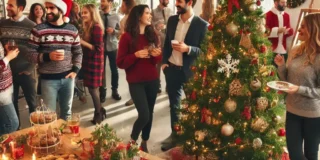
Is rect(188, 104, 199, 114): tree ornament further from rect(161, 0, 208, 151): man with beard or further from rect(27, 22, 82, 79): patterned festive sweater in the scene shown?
rect(27, 22, 82, 79): patterned festive sweater

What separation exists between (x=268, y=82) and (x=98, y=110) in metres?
2.19

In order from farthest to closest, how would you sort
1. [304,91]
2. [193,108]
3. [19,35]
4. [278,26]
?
[278,26]
[19,35]
[193,108]
[304,91]

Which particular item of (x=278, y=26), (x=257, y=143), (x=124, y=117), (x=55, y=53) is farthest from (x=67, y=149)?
(x=278, y=26)

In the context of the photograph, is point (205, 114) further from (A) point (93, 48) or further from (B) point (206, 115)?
(A) point (93, 48)

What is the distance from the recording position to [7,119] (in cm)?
263

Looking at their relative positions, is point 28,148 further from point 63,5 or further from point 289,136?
point 289,136

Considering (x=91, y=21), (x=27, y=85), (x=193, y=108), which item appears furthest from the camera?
(x=91, y=21)

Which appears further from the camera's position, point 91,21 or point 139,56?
point 91,21

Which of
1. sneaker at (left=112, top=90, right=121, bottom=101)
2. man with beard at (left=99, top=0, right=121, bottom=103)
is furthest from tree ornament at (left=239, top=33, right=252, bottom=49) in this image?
sneaker at (left=112, top=90, right=121, bottom=101)

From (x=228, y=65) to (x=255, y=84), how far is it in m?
0.24

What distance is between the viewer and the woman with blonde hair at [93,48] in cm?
372

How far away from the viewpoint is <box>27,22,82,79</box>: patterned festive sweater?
2.86 metres

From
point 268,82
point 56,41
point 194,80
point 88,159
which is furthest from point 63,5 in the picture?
point 268,82

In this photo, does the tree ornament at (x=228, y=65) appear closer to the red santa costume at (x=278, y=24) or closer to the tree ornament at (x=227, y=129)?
the tree ornament at (x=227, y=129)
